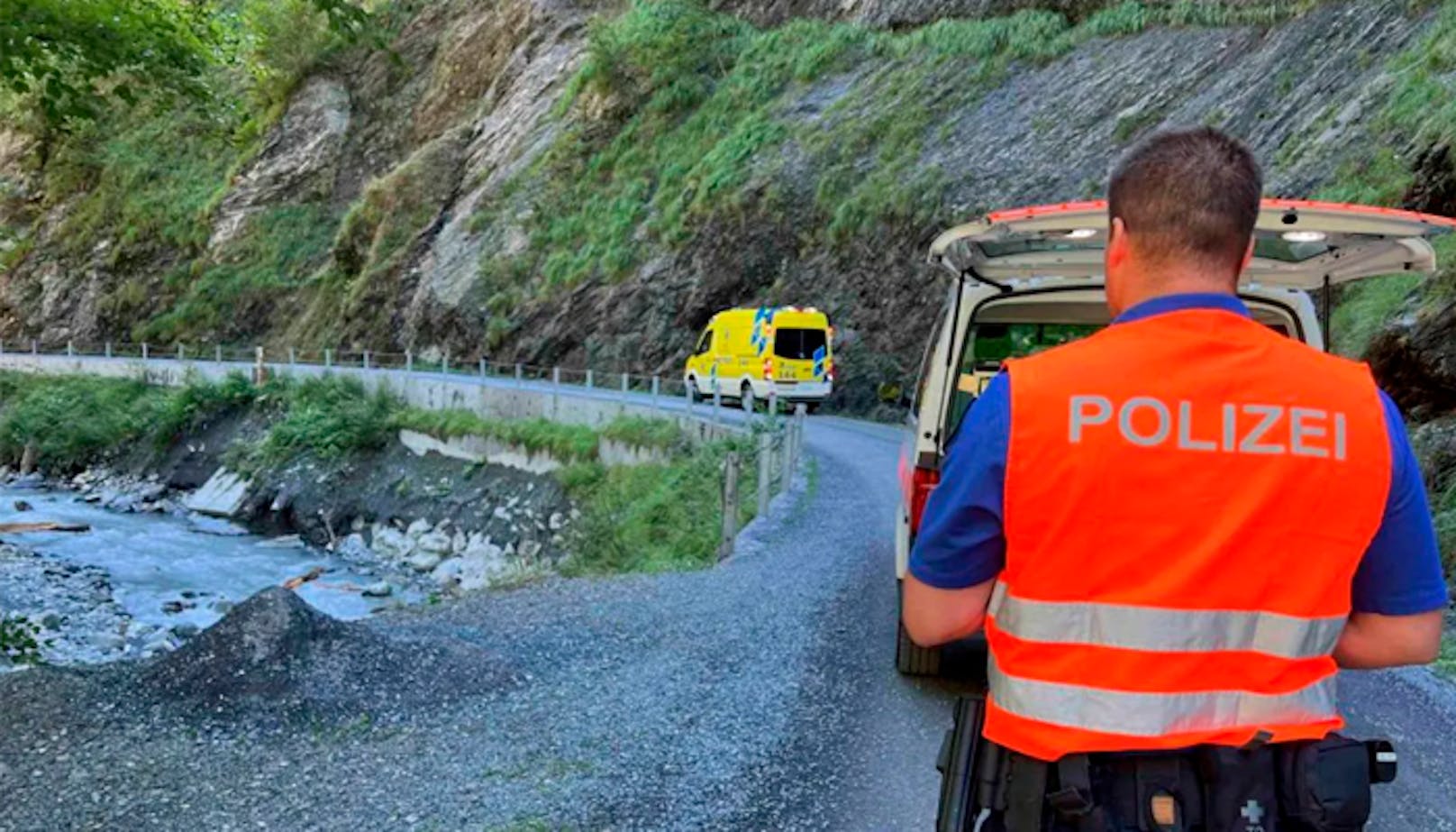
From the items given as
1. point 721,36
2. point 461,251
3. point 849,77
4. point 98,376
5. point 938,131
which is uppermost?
point 721,36

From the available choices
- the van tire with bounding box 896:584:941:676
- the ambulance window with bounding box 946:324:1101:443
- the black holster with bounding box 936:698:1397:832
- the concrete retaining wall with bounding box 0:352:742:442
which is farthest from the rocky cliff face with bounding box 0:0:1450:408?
the black holster with bounding box 936:698:1397:832

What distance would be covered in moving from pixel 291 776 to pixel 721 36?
120 feet

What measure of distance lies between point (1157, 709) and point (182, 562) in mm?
21050

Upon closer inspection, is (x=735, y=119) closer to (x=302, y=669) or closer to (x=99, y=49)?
(x=99, y=49)

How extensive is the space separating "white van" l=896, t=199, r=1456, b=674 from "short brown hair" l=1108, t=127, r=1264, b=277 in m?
2.22

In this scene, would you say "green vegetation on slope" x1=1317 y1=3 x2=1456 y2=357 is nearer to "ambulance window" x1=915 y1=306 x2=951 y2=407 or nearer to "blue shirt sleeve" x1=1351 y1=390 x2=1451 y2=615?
"ambulance window" x1=915 y1=306 x2=951 y2=407

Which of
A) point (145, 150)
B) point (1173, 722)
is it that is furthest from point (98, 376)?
point (1173, 722)

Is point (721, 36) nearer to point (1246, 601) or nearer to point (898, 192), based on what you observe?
point (898, 192)

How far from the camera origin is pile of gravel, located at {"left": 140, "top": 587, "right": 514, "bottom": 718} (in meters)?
5.48

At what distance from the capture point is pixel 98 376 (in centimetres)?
3884

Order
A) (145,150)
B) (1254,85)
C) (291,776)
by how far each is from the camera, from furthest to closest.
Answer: (145,150), (1254,85), (291,776)

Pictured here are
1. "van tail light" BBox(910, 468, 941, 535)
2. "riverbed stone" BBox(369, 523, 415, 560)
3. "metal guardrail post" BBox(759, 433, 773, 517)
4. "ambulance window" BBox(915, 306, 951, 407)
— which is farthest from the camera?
"riverbed stone" BBox(369, 523, 415, 560)

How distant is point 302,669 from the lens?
570 cm

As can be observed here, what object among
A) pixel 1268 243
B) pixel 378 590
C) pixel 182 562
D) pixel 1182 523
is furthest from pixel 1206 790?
pixel 182 562
